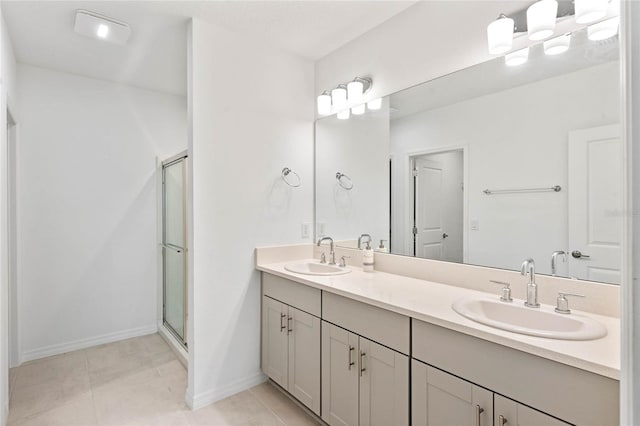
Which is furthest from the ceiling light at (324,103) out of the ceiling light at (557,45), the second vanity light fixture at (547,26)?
the ceiling light at (557,45)

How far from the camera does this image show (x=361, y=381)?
5.43 ft

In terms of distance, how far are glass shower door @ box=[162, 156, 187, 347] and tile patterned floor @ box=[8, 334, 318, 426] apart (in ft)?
1.29

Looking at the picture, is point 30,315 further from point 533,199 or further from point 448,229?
point 533,199

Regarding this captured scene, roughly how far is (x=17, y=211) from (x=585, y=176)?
12.1ft

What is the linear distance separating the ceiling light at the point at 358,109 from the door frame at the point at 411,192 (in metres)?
0.52

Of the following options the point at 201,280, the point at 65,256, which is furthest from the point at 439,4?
the point at 65,256

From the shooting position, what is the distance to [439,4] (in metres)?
1.90

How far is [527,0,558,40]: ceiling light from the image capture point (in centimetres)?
147

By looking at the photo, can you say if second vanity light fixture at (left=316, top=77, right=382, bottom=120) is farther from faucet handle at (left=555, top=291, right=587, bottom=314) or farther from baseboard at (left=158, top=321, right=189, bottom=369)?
baseboard at (left=158, top=321, right=189, bottom=369)

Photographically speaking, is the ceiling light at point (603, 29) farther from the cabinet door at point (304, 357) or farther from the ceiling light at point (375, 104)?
the cabinet door at point (304, 357)

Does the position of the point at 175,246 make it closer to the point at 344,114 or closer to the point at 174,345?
the point at 174,345

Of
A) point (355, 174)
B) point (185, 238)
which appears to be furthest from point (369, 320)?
point (185, 238)

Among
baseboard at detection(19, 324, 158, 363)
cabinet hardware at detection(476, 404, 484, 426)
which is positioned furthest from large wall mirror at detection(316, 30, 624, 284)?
baseboard at detection(19, 324, 158, 363)

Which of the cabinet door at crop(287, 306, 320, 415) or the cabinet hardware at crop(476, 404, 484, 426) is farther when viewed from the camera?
the cabinet door at crop(287, 306, 320, 415)
